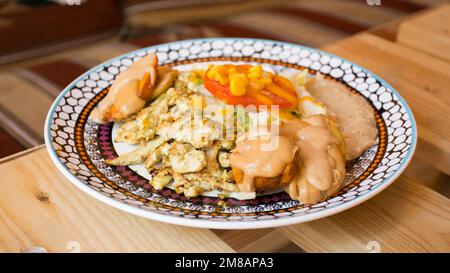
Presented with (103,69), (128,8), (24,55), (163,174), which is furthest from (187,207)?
(128,8)

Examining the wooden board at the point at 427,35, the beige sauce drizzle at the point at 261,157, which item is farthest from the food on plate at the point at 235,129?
the wooden board at the point at 427,35

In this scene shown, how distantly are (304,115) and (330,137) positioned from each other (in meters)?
0.25

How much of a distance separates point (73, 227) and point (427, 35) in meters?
1.57

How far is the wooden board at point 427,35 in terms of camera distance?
189 centimetres

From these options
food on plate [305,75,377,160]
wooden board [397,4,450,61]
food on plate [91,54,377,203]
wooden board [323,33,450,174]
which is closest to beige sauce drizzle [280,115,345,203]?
food on plate [91,54,377,203]

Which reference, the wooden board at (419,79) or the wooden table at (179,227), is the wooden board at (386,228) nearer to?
the wooden table at (179,227)

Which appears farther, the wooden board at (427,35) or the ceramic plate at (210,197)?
the wooden board at (427,35)

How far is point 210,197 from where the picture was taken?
1145 millimetres

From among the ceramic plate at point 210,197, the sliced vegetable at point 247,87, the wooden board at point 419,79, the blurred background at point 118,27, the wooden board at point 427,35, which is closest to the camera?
the ceramic plate at point 210,197

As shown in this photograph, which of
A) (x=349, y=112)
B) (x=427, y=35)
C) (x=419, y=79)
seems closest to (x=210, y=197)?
(x=349, y=112)

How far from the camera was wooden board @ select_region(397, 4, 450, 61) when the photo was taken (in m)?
1.89

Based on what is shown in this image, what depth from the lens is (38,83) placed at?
2062 mm

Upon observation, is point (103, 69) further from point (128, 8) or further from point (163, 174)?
point (128, 8)

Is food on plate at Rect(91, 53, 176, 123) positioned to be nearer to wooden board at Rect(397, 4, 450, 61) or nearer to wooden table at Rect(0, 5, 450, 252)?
wooden table at Rect(0, 5, 450, 252)
